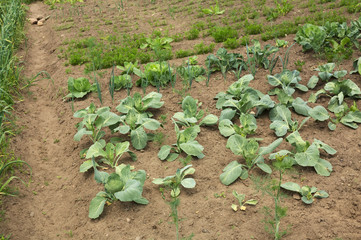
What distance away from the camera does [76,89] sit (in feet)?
17.4

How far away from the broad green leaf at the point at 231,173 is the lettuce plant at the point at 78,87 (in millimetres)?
2532

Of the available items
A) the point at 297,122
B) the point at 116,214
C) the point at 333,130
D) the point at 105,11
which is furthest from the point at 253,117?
the point at 105,11

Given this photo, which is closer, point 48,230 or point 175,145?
point 48,230

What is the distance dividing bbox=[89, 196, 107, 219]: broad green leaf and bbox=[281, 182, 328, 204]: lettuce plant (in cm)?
168

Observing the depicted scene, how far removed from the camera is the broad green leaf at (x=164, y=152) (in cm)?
397

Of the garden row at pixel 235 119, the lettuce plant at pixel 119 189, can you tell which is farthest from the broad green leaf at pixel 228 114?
the lettuce plant at pixel 119 189

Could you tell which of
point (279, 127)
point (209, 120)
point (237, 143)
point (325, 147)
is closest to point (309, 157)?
point (325, 147)

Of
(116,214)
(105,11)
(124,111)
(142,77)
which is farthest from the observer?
(105,11)

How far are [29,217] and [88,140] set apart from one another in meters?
1.25

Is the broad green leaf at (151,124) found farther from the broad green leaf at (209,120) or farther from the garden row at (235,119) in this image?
the broad green leaf at (209,120)

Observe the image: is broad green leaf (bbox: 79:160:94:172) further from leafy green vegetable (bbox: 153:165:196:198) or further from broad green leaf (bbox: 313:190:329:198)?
broad green leaf (bbox: 313:190:329:198)

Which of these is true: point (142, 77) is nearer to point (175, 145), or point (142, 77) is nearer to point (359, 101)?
point (175, 145)

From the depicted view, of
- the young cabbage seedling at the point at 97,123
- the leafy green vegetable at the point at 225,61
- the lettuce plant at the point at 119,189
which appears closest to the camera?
the lettuce plant at the point at 119,189

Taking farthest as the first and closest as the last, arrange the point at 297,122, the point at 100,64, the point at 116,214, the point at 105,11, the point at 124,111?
1. the point at 105,11
2. the point at 100,64
3. the point at 124,111
4. the point at 297,122
5. the point at 116,214
